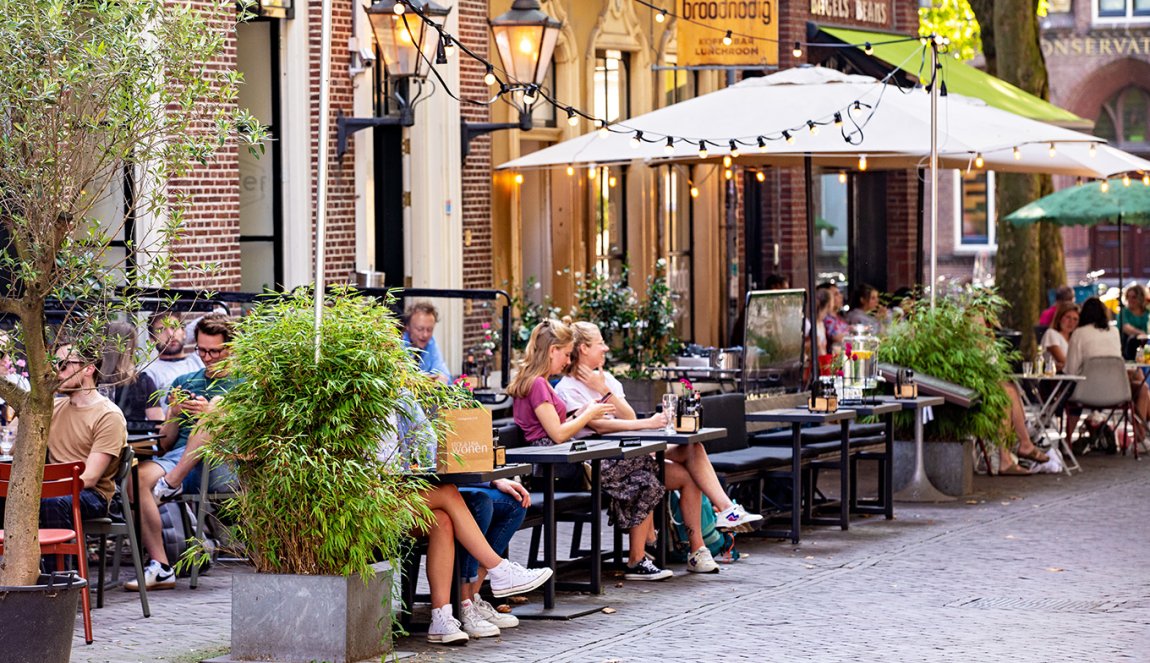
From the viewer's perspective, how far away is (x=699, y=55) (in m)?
20.8

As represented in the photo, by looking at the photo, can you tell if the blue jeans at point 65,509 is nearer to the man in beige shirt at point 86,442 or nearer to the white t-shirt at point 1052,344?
the man in beige shirt at point 86,442

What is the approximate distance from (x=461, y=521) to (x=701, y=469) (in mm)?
2330

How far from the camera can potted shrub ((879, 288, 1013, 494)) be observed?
1441cm

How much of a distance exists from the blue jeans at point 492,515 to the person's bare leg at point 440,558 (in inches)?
8.9

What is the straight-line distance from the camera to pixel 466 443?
8.83m

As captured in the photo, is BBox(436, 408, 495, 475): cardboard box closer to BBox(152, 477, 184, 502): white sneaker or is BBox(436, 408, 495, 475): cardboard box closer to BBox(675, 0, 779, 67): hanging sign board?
BBox(152, 477, 184, 502): white sneaker

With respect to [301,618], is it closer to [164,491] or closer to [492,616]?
[492,616]

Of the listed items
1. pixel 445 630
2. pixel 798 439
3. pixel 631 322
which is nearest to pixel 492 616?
pixel 445 630

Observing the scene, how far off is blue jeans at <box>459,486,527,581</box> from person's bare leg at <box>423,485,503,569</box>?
0.33 ft

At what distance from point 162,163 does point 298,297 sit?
1.14 m

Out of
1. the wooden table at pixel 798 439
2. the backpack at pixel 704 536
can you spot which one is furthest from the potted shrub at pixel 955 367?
the backpack at pixel 704 536

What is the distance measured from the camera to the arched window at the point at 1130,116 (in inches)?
1790

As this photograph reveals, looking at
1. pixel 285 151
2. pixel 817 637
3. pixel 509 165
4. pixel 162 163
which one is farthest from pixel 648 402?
pixel 162 163

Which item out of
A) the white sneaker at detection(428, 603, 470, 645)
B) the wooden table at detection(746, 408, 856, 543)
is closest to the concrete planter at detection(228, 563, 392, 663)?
the white sneaker at detection(428, 603, 470, 645)
